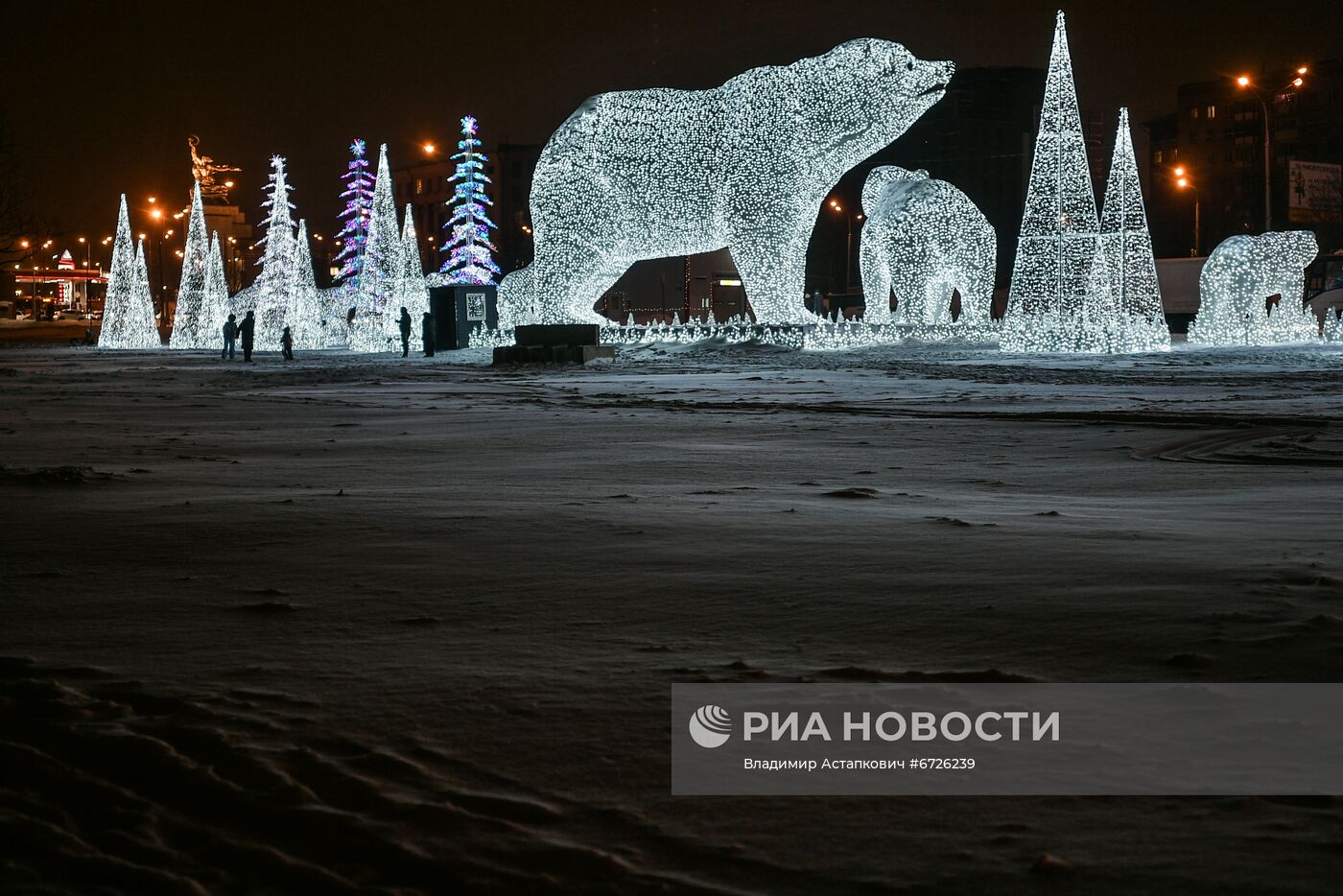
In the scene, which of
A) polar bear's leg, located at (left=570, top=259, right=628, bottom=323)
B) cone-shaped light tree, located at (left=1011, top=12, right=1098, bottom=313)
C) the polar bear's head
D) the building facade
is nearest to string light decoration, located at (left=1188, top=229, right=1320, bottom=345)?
cone-shaped light tree, located at (left=1011, top=12, right=1098, bottom=313)

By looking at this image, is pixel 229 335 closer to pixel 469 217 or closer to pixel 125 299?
pixel 125 299

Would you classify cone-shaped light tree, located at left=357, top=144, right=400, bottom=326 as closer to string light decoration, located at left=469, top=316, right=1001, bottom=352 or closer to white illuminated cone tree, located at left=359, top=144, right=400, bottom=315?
white illuminated cone tree, located at left=359, top=144, right=400, bottom=315

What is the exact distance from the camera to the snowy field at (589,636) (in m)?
2.42

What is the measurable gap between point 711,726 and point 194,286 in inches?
1892

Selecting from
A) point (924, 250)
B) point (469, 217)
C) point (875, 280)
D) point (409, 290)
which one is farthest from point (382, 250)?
point (924, 250)

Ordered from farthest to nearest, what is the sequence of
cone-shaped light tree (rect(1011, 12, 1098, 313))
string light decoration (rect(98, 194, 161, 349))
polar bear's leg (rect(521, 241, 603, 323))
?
string light decoration (rect(98, 194, 161, 349)), polar bear's leg (rect(521, 241, 603, 323)), cone-shaped light tree (rect(1011, 12, 1098, 313))

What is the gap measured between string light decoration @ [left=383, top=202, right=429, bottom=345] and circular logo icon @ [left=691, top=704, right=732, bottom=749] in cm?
3628

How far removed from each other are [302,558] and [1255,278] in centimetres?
2696

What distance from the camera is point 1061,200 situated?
2597 cm

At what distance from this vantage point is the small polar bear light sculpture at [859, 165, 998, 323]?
27.6 m

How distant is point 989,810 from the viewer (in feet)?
8.59

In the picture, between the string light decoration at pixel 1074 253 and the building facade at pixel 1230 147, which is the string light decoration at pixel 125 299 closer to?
the string light decoration at pixel 1074 253

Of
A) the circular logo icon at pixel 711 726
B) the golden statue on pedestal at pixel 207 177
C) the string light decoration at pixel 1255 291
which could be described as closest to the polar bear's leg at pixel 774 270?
the string light decoration at pixel 1255 291

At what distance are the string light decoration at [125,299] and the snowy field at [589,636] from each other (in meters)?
41.9
